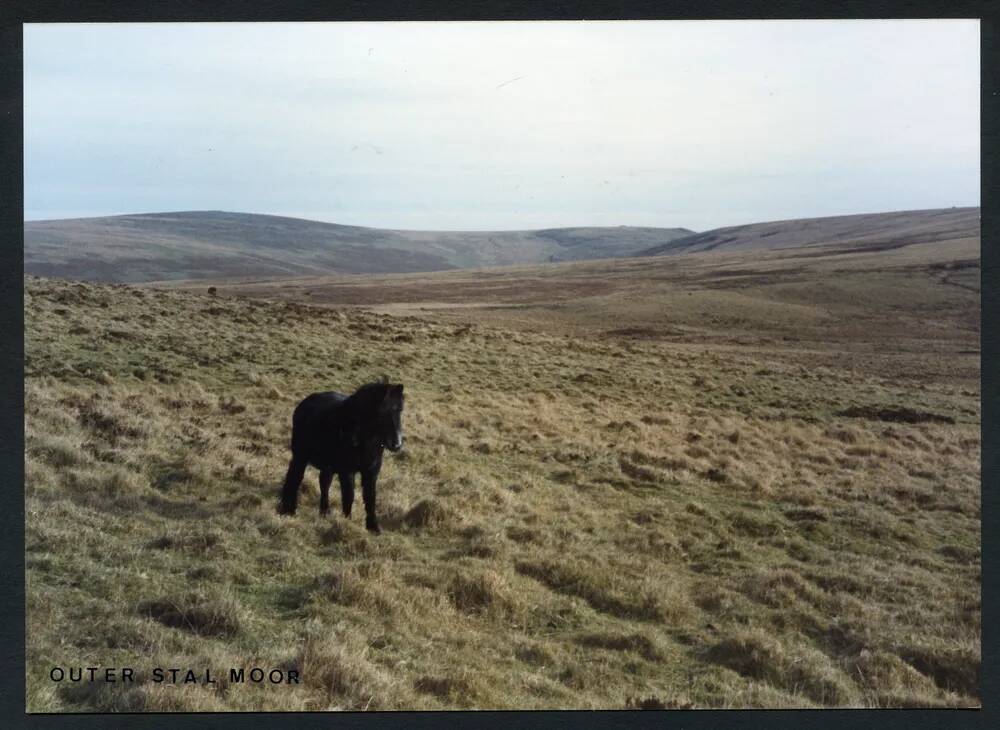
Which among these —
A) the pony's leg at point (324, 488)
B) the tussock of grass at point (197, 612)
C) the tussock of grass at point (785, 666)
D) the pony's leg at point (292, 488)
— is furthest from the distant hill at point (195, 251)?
the tussock of grass at point (785, 666)

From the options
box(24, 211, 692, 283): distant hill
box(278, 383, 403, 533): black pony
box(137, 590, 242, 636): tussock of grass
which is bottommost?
box(137, 590, 242, 636): tussock of grass

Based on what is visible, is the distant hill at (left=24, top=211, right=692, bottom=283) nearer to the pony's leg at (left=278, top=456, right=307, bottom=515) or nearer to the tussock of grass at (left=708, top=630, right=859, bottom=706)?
the pony's leg at (left=278, top=456, right=307, bottom=515)

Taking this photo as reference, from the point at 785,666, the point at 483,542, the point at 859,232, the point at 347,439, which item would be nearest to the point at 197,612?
the point at 347,439

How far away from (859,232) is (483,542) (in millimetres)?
151758

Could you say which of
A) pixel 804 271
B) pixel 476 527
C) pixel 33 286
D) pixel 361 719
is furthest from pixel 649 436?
pixel 804 271

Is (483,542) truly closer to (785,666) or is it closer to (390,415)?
(390,415)

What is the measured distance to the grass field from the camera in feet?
18.4

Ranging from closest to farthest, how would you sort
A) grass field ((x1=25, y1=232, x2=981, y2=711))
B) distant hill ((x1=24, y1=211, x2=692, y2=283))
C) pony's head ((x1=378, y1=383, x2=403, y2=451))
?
grass field ((x1=25, y1=232, x2=981, y2=711)), pony's head ((x1=378, y1=383, x2=403, y2=451)), distant hill ((x1=24, y1=211, x2=692, y2=283))

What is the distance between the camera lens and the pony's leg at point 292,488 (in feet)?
26.7

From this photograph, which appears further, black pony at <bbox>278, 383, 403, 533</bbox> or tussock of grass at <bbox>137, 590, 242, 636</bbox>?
black pony at <bbox>278, 383, 403, 533</bbox>

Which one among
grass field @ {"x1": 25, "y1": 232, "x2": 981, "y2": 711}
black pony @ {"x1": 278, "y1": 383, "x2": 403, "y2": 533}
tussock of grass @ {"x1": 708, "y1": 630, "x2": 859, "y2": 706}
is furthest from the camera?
black pony @ {"x1": 278, "y1": 383, "x2": 403, "y2": 533}

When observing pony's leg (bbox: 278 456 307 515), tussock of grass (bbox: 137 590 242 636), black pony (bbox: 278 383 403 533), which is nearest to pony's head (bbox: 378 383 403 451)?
black pony (bbox: 278 383 403 533)

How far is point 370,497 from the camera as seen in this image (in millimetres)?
7844

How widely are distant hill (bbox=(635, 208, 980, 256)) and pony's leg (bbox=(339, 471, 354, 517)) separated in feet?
265
